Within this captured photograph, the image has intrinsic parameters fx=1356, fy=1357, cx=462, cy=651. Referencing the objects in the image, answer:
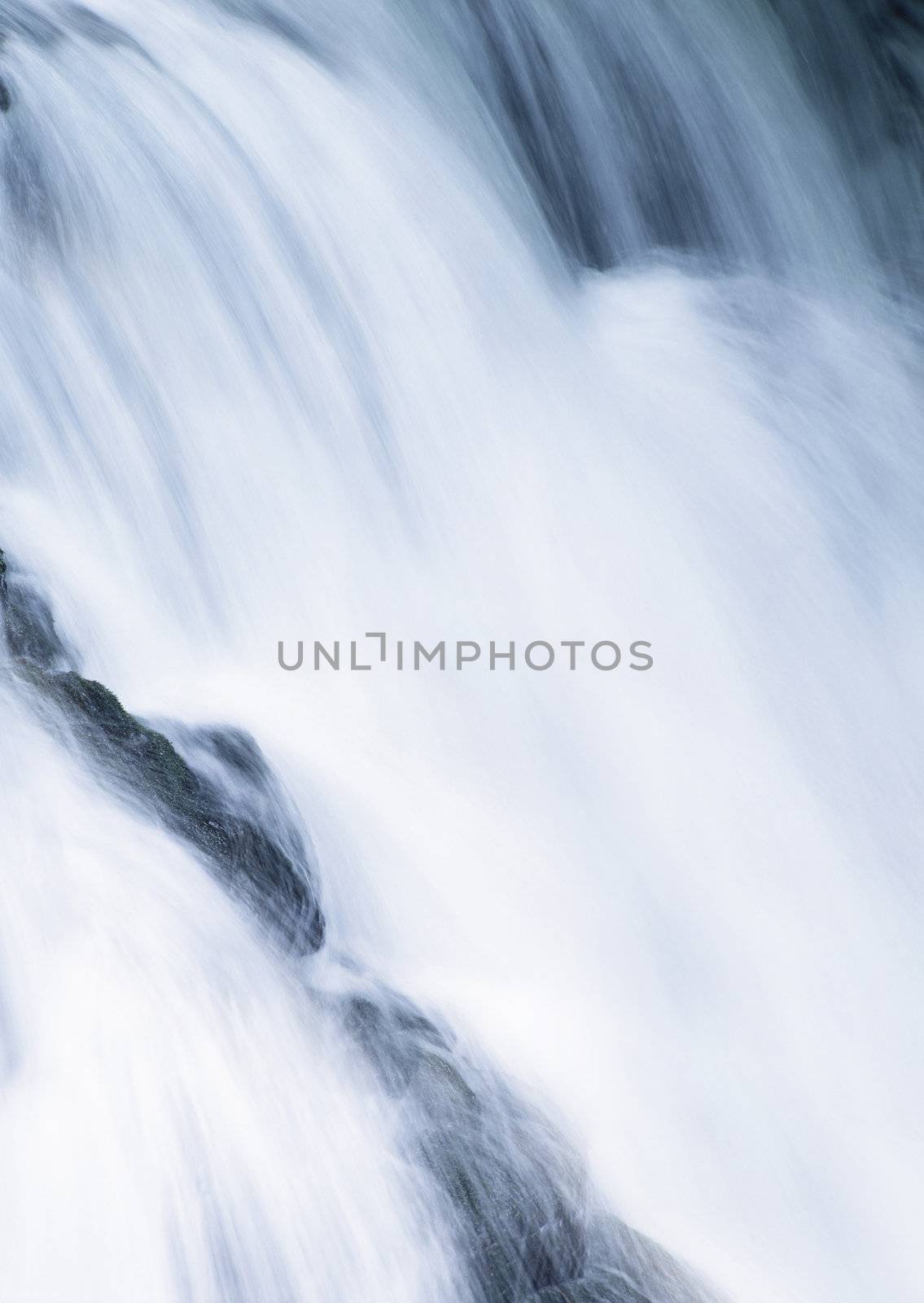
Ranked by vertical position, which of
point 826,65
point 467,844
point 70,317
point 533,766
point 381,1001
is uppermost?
point 826,65

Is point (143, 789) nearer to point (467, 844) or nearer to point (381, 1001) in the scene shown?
point (381, 1001)

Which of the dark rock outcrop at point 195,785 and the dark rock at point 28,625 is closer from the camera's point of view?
the dark rock outcrop at point 195,785

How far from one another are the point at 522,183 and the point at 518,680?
97.2 inches

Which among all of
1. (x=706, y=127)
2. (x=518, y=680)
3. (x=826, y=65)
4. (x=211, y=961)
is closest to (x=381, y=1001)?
(x=211, y=961)

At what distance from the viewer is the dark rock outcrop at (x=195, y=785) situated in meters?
2.76

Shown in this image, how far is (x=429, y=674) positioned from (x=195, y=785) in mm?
1344

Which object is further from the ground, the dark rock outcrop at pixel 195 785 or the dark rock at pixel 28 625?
the dark rock at pixel 28 625

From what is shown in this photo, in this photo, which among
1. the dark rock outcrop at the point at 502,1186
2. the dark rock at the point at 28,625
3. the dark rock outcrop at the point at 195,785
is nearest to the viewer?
the dark rock outcrop at the point at 502,1186

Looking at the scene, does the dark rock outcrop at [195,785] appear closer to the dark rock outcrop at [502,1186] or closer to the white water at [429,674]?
the white water at [429,674]

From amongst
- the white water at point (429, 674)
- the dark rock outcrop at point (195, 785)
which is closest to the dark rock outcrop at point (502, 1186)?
the white water at point (429, 674)

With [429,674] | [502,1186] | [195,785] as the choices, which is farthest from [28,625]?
[502,1186]

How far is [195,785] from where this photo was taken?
112 inches

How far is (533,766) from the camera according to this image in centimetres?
404

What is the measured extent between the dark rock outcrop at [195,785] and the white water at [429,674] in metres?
0.08
